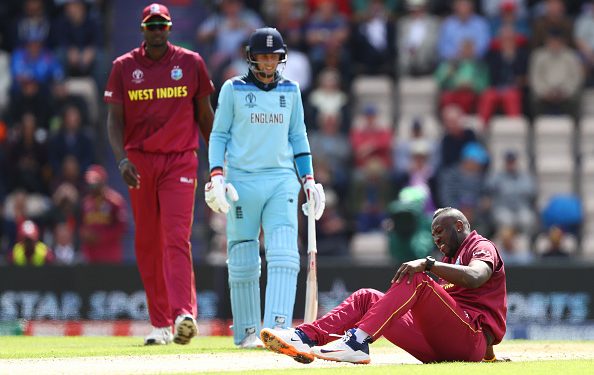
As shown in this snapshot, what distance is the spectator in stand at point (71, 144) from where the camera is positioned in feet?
61.4

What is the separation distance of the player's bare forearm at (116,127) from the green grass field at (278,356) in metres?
1.61

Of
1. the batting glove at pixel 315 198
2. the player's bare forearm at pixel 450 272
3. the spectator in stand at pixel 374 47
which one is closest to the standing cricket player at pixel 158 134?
the batting glove at pixel 315 198

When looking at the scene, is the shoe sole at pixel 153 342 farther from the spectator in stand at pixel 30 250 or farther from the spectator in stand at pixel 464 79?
the spectator in stand at pixel 464 79

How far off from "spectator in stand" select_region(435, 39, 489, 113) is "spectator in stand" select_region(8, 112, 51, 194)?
5.44 meters

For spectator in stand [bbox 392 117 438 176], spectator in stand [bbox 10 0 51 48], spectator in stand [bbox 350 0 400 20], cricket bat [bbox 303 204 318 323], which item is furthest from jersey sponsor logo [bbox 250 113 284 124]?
spectator in stand [bbox 10 0 51 48]

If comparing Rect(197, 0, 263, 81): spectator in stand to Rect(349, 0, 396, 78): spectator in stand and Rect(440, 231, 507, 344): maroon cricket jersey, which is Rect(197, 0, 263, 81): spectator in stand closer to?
Rect(349, 0, 396, 78): spectator in stand

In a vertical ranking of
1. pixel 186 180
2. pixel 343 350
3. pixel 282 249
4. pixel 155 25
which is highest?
pixel 155 25

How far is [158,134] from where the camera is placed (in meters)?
11.3

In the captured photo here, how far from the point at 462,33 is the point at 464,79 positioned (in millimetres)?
730

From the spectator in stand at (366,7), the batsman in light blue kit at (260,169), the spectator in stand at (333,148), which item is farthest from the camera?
the spectator in stand at (366,7)

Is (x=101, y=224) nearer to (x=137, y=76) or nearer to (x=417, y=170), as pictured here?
(x=417, y=170)

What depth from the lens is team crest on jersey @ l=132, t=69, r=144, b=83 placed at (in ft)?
37.4

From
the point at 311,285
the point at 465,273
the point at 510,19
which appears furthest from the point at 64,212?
the point at 465,273

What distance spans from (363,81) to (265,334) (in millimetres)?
11464
